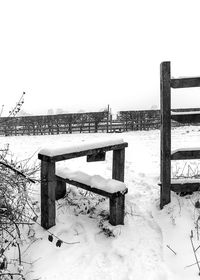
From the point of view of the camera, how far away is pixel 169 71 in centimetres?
348

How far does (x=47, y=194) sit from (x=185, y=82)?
2146mm

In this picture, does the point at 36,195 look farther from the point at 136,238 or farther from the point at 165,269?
the point at 165,269

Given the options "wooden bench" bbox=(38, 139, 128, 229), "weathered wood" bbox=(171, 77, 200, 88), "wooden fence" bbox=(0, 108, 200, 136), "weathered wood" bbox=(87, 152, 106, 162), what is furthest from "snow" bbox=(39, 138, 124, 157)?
"wooden fence" bbox=(0, 108, 200, 136)

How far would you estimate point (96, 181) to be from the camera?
11.6 ft

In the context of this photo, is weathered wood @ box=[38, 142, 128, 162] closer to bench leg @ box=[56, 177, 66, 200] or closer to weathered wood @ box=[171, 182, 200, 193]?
bench leg @ box=[56, 177, 66, 200]

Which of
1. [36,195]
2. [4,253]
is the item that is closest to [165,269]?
[4,253]

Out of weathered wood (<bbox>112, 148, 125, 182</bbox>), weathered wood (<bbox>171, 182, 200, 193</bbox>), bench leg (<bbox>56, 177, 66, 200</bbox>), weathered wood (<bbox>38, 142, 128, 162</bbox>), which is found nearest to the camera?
weathered wood (<bbox>38, 142, 128, 162</bbox>)

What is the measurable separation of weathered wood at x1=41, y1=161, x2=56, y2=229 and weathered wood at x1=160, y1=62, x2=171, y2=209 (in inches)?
55.0

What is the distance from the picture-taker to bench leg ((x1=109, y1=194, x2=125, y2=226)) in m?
3.32

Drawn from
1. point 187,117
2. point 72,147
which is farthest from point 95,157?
point 187,117

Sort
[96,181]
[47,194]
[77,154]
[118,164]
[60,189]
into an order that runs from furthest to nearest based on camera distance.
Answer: [118,164] < [60,189] < [96,181] < [77,154] < [47,194]

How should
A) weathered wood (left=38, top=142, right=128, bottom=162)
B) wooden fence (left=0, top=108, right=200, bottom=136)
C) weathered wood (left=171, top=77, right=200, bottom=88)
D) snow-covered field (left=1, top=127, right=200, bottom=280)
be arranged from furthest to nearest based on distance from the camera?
1. wooden fence (left=0, top=108, right=200, bottom=136)
2. weathered wood (left=171, top=77, right=200, bottom=88)
3. weathered wood (left=38, top=142, right=128, bottom=162)
4. snow-covered field (left=1, top=127, right=200, bottom=280)

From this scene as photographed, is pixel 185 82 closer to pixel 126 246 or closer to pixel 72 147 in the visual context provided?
pixel 72 147

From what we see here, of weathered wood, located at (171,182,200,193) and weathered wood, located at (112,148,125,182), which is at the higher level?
weathered wood, located at (112,148,125,182)
